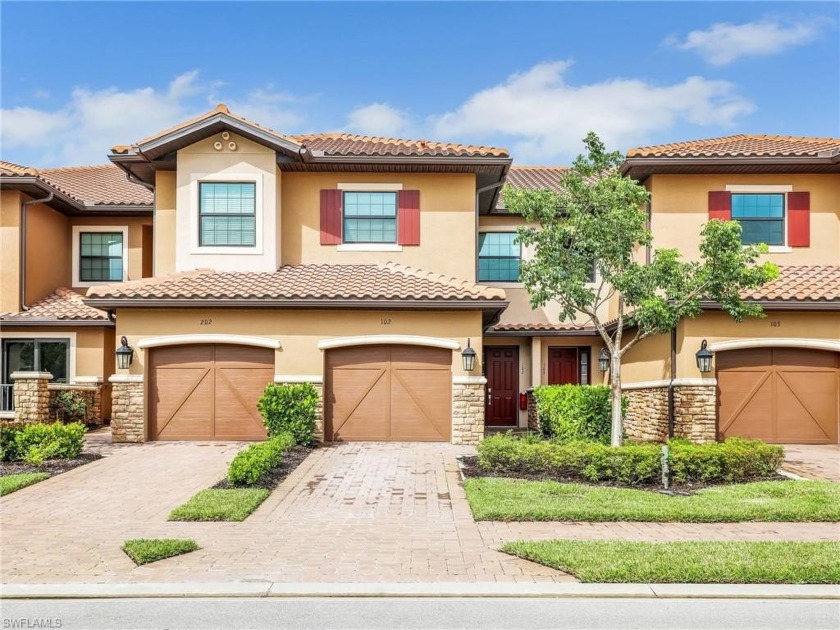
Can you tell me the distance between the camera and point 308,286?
17969mm

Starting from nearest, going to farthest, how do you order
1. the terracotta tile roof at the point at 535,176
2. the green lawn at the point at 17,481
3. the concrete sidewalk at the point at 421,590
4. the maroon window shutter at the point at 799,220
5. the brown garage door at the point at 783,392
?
the concrete sidewalk at the point at 421,590
the green lawn at the point at 17,481
the brown garage door at the point at 783,392
the maroon window shutter at the point at 799,220
the terracotta tile roof at the point at 535,176

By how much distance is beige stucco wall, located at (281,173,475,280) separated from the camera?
20.3 m

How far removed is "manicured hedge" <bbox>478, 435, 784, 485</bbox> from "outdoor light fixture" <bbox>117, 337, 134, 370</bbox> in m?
8.57

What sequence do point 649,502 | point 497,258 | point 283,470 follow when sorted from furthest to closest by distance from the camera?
1. point 497,258
2. point 283,470
3. point 649,502

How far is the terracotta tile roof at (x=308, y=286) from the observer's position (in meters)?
17.3

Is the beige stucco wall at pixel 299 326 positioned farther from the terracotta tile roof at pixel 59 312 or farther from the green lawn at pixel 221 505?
the green lawn at pixel 221 505

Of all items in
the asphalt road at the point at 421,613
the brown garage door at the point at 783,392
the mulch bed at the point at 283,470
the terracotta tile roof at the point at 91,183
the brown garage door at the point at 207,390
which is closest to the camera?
the asphalt road at the point at 421,613

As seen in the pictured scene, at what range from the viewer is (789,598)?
706 cm

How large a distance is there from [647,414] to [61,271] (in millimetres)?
17414

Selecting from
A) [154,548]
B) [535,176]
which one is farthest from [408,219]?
[154,548]

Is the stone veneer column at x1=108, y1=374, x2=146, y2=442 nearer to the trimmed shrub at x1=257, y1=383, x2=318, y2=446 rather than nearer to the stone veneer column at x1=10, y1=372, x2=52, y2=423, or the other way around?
the stone veneer column at x1=10, y1=372, x2=52, y2=423

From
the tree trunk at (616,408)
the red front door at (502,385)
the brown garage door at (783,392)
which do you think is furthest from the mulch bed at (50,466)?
the brown garage door at (783,392)

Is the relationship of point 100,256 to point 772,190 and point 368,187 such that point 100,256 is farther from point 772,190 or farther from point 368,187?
point 772,190

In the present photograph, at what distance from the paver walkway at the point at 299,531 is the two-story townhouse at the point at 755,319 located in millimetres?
7124
